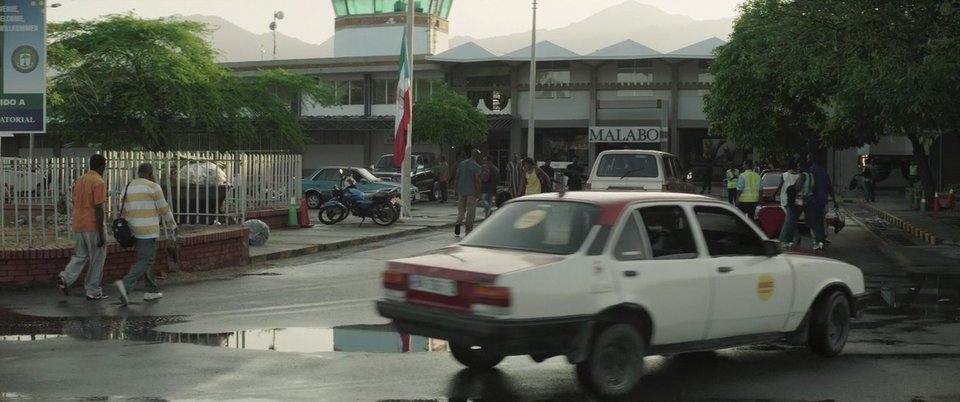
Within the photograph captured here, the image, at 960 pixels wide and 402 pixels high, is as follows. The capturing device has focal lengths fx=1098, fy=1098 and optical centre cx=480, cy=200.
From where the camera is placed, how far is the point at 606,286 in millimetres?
7559

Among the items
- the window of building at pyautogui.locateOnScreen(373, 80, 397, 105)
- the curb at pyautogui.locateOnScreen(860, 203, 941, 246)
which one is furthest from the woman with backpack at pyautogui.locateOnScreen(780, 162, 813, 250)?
the window of building at pyautogui.locateOnScreen(373, 80, 397, 105)

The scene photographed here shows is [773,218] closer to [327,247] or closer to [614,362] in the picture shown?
[327,247]

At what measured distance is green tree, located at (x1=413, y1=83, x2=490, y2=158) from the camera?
182 ft

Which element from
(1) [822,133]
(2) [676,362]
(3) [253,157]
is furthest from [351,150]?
(2) [676,362]

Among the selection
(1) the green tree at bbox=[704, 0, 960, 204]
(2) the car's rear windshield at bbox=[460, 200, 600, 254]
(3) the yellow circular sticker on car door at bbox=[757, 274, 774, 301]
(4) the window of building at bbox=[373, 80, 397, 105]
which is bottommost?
(3) the yellow circular sticker on car door at bbox=[757, 274, 774, 301]

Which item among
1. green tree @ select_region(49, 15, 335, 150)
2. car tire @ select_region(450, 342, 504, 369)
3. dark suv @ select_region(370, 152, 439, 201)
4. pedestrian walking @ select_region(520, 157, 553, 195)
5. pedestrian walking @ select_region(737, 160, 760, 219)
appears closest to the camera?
car tire @ select_region(450, 342, 504, 369)

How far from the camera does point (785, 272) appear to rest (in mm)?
8906

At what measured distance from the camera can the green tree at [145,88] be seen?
135 feet

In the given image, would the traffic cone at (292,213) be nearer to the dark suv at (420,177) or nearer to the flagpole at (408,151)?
the flagpole at (408,151)

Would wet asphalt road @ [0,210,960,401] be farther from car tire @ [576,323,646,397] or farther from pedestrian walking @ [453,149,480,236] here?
pedestrian walking @ [453,149,480,236]

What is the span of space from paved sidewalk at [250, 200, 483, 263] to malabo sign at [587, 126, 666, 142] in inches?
1087

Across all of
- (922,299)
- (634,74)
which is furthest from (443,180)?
(922,299)

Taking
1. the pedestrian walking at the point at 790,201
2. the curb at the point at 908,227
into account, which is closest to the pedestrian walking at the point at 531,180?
the pedestrian walking at the point at 790,201

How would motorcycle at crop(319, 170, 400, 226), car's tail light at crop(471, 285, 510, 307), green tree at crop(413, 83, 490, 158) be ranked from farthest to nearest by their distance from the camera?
green tree at crop(413, 83, 490, 158), motorcycle at crop(319, 170, 400, 226), car's tail light at crop(471, 285, 510, 307)
